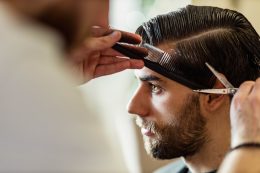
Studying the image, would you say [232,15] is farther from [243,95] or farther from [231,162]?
[231,162]

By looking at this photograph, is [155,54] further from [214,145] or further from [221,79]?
[214,145]

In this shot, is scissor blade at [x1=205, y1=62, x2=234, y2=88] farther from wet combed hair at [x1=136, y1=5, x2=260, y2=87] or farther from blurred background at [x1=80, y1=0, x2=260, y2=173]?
blurred background at [x1=80, y1=0, x2=260, y2=173]

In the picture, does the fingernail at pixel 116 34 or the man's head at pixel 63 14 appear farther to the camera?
the fingernail at pixel 116 34

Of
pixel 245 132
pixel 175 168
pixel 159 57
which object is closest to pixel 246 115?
pixel 245 132

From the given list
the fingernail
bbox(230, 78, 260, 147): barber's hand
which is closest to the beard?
bbox(230, 78, 260, 147): barber's hand

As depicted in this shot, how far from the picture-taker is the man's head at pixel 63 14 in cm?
54

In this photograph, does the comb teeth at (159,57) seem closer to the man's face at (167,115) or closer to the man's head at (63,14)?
the man's face at (167,115)

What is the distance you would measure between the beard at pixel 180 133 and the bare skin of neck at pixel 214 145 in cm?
2

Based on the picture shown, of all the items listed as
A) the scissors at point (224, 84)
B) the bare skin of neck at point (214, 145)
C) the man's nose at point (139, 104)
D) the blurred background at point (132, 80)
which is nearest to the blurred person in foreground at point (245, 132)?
the scissors at point (224, 84)

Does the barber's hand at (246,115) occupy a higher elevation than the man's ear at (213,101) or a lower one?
higher

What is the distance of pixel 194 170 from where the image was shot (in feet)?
5.26

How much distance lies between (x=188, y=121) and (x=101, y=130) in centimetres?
106

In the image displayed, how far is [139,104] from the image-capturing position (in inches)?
63.2

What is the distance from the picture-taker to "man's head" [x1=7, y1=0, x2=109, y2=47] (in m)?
0.54
